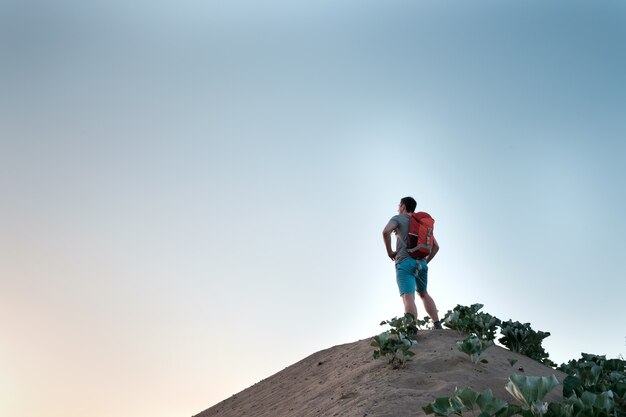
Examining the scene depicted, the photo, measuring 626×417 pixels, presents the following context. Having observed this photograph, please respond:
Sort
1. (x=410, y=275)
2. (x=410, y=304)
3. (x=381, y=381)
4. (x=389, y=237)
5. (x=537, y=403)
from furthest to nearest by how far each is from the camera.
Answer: (x=389, y=237), (x=410, y=275), (x=410, y=304), (x=381, y=381), (x=537, y=403)

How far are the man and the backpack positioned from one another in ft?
0.22

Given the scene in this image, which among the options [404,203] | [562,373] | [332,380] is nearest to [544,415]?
[332,380]

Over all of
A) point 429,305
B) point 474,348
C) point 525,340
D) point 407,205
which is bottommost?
point 474,348

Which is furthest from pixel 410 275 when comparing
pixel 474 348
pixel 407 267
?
pixel 474 348

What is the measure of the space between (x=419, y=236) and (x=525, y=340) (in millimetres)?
2599

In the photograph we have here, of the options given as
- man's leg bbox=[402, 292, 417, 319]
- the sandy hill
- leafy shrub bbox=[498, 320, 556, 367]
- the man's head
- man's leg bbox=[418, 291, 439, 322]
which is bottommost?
the sandy hill

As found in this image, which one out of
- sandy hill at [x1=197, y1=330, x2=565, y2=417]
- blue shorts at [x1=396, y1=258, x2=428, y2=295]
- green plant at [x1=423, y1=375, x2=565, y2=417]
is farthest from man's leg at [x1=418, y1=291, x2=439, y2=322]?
green plant at [x1=423, y1=375, x2=565, y2=417]

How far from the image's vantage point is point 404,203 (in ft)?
34.7

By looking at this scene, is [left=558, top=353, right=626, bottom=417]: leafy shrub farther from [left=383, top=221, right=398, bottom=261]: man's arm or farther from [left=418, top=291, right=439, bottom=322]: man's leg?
[left=383, top=221, right=398, bottom=261]: man's arm

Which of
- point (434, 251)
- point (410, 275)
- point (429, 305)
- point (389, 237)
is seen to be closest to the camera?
point (410, 275)

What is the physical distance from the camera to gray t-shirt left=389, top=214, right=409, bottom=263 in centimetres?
1007

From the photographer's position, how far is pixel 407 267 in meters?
9.94

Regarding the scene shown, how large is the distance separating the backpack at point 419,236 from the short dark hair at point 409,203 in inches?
6.5

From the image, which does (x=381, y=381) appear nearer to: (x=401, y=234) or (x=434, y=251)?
(x=401, y=234)
